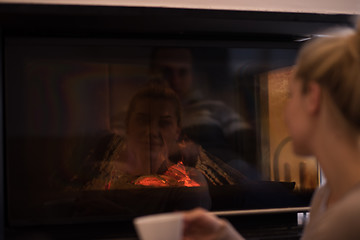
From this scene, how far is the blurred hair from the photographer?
1.75 m

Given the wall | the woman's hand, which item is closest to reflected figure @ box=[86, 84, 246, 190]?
the wall

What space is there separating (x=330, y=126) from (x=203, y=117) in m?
1.03

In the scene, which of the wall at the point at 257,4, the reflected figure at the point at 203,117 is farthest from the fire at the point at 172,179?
the wall at the point at 257,4

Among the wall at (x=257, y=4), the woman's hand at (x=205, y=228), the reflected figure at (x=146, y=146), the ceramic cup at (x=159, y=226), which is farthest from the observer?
the reflected figure at (x=146, y=146)

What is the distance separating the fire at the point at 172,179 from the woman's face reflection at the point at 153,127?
0.07 m

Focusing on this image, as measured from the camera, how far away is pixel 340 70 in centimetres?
75

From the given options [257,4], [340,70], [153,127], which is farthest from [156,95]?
[340,70]

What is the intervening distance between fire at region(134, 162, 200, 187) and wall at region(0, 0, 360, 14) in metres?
0.62

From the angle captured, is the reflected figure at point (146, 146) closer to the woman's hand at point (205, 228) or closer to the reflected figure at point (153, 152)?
the reflected figure at point (153, 152)

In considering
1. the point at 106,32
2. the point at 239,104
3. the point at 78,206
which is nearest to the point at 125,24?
the point at 106,32

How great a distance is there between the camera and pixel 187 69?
5.90 ft

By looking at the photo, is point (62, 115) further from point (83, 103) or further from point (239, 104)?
point (239, 104)

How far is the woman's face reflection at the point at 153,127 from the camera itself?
5.77ft

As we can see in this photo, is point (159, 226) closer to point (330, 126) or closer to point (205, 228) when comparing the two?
point (205, 228)
